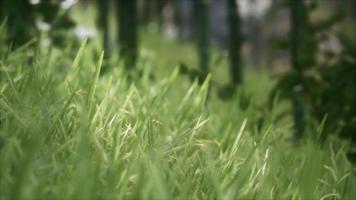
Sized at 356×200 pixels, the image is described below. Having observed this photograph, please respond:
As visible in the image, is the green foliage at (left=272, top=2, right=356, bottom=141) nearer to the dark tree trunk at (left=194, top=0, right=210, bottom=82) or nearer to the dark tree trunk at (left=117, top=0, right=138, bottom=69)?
the dark tree trunk at (left=117, top=0, right=138, bottom=69)

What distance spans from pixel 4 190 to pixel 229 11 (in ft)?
A: 10.3

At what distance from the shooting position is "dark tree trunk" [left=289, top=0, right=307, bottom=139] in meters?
2.78

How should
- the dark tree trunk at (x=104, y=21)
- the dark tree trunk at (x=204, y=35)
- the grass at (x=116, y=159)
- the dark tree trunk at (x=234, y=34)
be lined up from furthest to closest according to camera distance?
the dark tree trunk at (x=204, y=35), the dark tree trunk at (x=104, y=21), the dark tree trunk at (x=234, y=34), the grass at (x=116, y=159)

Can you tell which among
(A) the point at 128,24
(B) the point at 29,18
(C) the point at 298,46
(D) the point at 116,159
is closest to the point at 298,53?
(C) the point at 298,46

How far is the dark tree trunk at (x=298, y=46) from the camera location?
2.78 meters

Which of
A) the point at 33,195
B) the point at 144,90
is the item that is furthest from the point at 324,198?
the point at 144,90

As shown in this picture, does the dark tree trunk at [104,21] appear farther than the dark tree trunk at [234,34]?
Yes

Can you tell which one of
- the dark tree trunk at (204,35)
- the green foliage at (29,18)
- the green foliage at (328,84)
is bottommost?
the dark tree trunk at (204,35)

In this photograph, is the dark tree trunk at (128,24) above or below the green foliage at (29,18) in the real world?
below

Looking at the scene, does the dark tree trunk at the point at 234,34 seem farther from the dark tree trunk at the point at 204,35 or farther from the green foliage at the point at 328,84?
the green foliage at the point at 328,84

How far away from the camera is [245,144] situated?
159cm

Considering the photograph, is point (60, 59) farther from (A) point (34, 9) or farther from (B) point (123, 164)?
(B) point (123, 164)

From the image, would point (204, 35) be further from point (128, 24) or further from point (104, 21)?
point (128, 24)

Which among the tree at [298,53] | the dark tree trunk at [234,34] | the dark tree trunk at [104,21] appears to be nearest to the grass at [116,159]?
the tree at [298,53]
